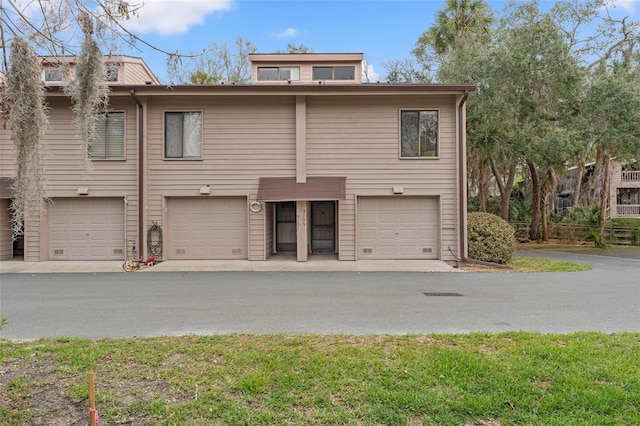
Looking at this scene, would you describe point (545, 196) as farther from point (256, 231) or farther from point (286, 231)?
point (256, 231)

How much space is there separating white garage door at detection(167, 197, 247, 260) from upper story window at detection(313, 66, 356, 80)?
7294mm

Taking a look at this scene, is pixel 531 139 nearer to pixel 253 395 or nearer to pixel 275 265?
pixel 275 265

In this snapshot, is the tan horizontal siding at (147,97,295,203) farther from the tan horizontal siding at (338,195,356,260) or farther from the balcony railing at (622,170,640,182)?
the balcony railing at (622,170,640,182)

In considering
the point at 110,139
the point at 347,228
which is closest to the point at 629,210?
the point at 347,228

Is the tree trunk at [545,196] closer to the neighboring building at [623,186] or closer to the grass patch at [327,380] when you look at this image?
the neighboring building at [623,186]

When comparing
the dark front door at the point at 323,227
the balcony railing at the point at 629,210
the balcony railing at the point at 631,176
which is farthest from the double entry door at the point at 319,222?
the balcony railing at the point at 631,176

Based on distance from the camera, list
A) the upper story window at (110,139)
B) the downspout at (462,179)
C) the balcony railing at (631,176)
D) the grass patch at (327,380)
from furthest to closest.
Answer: the balcony railing at (631,176) → the upper story window at (110,139) → the downspout at (462,179) → the grass patch at (327,380)

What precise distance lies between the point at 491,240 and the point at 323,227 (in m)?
5.56

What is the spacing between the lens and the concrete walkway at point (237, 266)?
1048 cm

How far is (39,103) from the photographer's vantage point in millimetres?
3432

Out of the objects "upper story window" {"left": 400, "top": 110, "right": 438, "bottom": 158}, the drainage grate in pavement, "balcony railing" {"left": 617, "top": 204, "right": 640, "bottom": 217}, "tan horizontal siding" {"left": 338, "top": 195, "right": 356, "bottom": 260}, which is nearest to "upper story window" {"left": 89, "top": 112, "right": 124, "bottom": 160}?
A: "tan horizontal siding" {"left": 338, "top": 195, "right": 356, "bottom": 260}

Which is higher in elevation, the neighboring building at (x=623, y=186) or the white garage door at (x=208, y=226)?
the neighboring building at (x=623, y=186)

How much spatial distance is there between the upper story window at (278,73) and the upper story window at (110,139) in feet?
21.1

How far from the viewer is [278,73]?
16.5 meters
